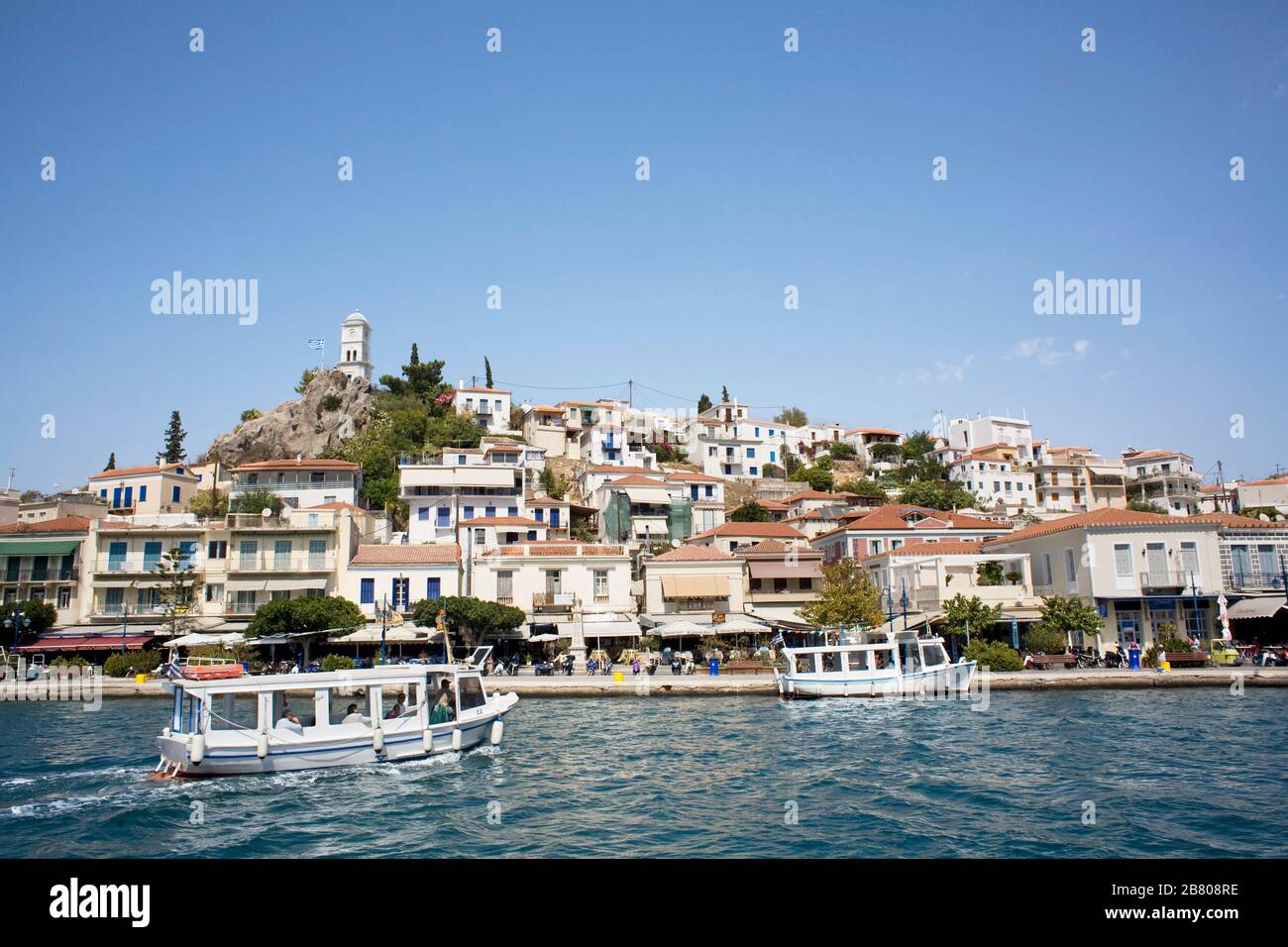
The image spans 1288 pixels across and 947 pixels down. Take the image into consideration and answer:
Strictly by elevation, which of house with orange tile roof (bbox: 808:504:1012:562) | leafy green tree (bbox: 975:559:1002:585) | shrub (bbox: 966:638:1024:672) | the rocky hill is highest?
the rocky hill

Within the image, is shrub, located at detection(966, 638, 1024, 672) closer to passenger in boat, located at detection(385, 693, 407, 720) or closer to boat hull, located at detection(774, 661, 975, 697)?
boat hull, located at detection(774, 661, 975, 697)

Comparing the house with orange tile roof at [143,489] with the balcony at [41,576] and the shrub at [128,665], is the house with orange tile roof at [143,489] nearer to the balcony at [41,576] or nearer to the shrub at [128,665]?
the balcony at [41,576]

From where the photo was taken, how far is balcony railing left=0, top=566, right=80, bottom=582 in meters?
41.2

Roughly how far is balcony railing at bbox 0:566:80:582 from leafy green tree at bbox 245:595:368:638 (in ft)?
38.7

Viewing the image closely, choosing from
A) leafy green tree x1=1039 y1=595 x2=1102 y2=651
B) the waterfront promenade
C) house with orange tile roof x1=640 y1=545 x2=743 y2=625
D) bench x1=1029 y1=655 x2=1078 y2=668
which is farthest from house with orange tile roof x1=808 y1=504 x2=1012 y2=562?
the waterfront promenade

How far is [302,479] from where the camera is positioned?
59500 mm

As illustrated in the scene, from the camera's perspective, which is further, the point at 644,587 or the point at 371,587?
the point at 644,587

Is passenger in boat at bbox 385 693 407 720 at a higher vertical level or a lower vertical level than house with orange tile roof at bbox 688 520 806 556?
lower

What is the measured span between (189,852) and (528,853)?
210 inches

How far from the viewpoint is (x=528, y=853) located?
12203 mm

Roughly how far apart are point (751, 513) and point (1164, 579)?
2982 cm

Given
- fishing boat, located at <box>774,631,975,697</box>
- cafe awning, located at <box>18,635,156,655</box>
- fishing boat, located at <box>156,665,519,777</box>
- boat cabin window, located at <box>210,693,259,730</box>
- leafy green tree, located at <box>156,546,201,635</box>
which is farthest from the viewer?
leafy green tree, located at <box>156,546,201,635</box>
